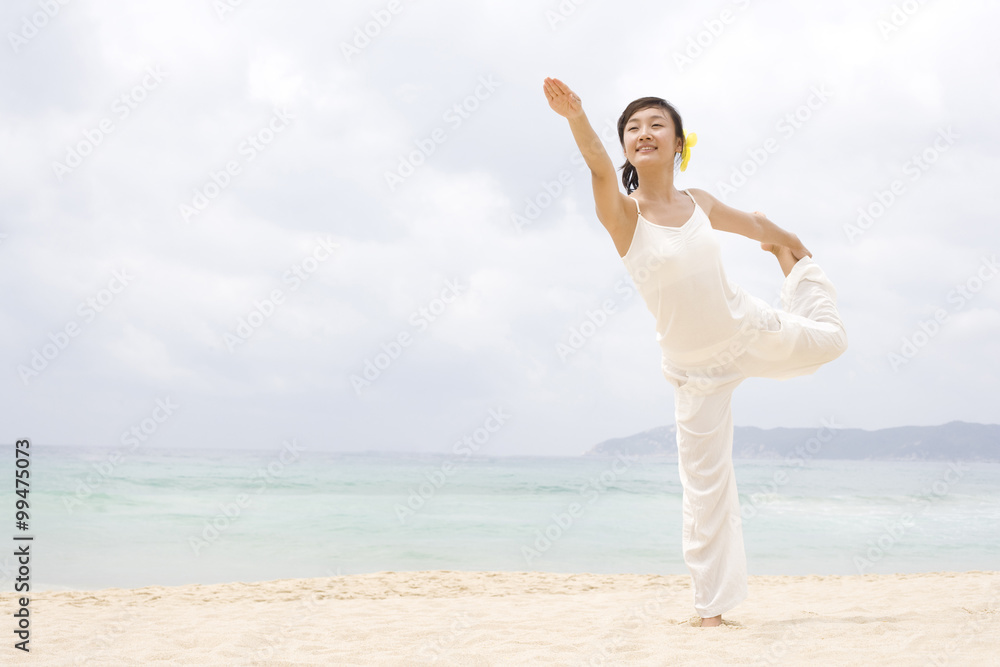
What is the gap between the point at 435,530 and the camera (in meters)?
11.9

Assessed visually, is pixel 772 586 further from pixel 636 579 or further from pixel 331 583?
pixel 331 583

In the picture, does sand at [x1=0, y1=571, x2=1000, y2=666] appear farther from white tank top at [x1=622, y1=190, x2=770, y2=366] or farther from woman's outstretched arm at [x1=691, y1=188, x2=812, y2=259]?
woman's outstretched arm at [x1=691, y1=188, x2=812, y2=259]

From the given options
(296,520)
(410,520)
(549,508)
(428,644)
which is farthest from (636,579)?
(549,508)

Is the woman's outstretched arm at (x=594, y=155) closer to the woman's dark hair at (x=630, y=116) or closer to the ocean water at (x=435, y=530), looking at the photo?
the woman's dark hair at (x=630, y=116)

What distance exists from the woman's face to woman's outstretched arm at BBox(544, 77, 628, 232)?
15.5 inches

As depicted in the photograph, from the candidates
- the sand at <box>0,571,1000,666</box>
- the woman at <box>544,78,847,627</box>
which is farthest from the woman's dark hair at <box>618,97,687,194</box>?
the sand at <box>0,571,1000,666</box>

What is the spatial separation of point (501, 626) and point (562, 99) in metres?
2.65

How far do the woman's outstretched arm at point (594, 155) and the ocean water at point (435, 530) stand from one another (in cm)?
583

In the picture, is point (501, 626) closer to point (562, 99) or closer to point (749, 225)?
point (749, 225)

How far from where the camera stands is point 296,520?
1290 cm

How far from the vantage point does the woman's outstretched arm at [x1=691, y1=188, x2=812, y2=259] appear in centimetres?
355

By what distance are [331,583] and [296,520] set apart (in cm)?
742

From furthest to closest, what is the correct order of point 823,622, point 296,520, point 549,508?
point 549,508 < point 296,520 < point 823,622

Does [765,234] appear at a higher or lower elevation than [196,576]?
higher
